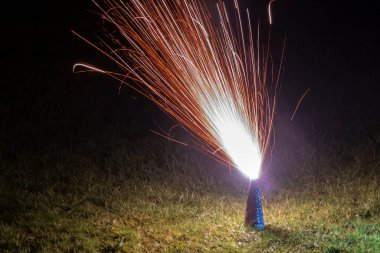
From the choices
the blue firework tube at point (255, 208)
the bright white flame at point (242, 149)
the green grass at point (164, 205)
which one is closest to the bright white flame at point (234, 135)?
the bright white flame at point (242, 149)

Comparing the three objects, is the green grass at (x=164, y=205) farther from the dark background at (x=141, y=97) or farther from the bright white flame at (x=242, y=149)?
the dark background at (x=141, y=97)

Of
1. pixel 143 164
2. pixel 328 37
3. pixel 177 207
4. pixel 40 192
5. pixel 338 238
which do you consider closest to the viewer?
pixel 338 238

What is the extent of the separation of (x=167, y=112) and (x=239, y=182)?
4.03 meters

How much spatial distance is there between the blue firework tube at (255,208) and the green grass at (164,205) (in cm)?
12

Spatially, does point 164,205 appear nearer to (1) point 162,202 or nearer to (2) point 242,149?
(1) point 162,202

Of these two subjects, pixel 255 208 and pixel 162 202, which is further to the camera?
pixel 162 202

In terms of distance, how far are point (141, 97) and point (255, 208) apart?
280 inches

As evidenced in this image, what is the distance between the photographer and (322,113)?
1200 centimetres

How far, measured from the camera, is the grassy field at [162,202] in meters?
6.47

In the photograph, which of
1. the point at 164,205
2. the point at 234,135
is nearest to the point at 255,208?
the point at 234,135

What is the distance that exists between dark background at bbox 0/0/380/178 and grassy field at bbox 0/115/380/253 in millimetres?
884

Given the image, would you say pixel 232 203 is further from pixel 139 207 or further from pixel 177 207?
pixel 139 207

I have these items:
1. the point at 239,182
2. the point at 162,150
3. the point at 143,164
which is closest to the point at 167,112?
the point at 162,150

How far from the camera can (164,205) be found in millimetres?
7809
